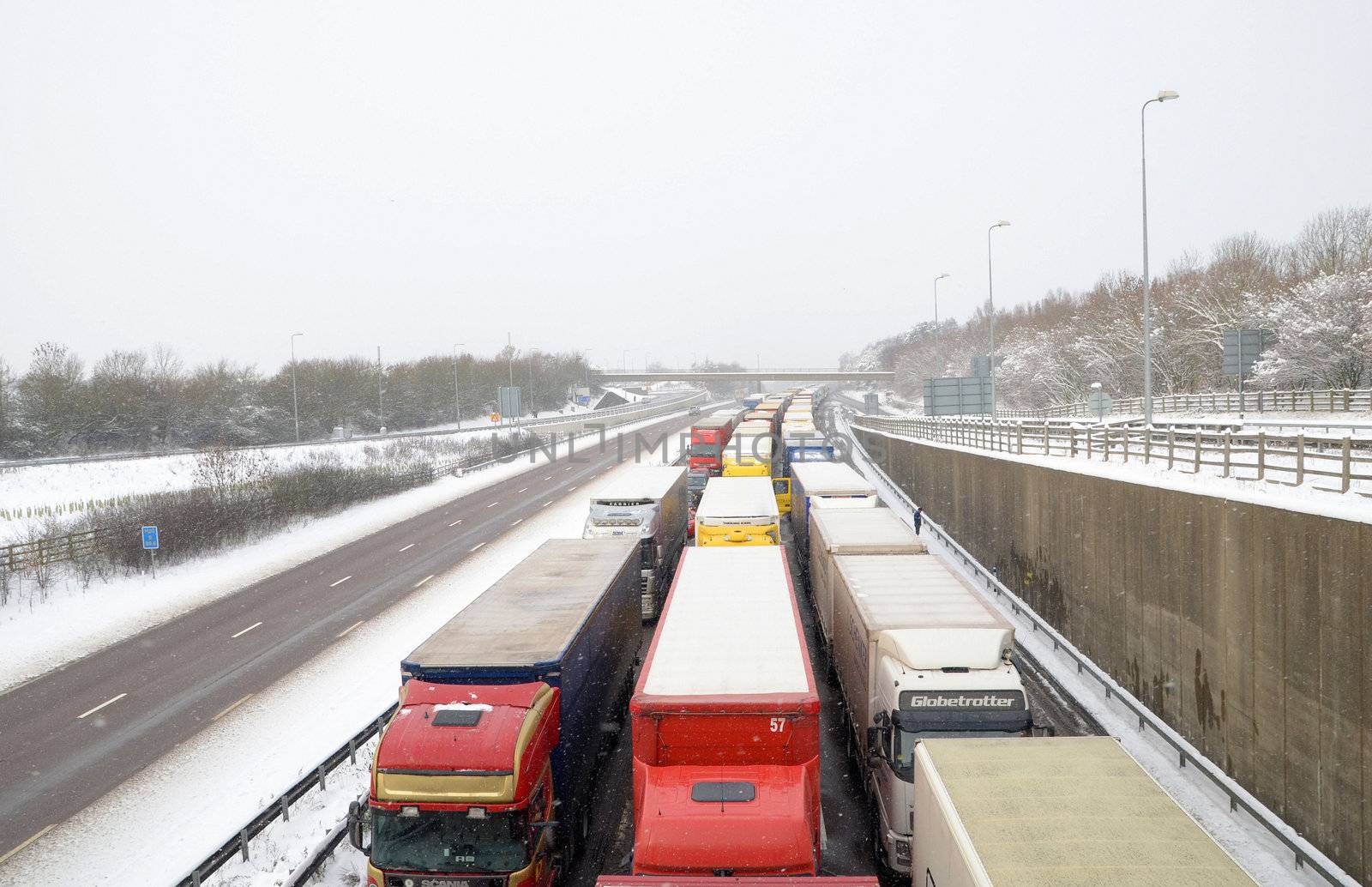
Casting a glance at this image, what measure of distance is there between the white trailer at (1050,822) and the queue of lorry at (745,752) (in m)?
0.02

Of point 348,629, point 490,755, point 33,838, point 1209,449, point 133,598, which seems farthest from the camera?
point 133,598

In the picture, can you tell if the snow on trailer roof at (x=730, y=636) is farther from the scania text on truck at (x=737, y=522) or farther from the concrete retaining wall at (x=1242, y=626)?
the concrete retaining wall at (x=1242, y=626)

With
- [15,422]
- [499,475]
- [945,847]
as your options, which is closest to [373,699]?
[945,847]

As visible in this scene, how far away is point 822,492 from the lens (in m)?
22.5

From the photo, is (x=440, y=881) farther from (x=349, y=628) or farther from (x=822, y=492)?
(x=822, y=492)

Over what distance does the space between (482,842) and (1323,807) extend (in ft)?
30.4

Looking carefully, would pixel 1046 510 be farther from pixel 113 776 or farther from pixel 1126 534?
pixel 113 776

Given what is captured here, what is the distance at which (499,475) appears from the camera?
5531cm

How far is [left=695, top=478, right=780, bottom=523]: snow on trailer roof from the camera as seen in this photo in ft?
62.2

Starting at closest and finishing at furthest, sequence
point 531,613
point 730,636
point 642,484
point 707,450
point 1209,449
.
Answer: point 730,636 < point 531,613 < point 1209,449 < point 642,484 < point 707,450

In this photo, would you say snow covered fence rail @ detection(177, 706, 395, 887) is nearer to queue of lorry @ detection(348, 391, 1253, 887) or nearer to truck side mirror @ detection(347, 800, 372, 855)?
queue of lorry @ detection(348, 391, 1253, 887)

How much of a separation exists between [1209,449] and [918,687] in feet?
30.7

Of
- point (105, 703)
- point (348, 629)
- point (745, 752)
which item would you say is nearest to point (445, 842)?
point (745, 752)

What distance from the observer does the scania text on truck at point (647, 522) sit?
789 inches
